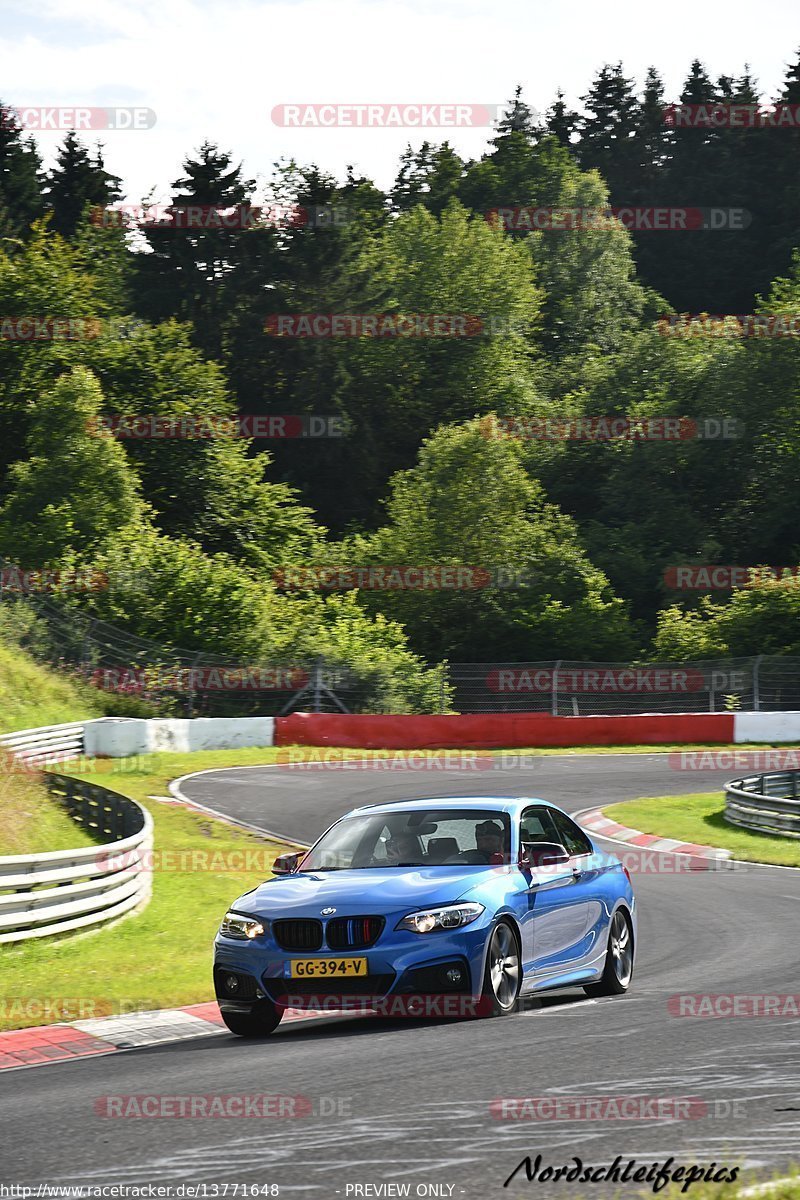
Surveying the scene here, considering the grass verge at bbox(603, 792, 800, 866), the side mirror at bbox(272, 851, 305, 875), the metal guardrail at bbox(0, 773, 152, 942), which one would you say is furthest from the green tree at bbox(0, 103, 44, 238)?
the side mirror at bbox(272, 851, 305, 875)

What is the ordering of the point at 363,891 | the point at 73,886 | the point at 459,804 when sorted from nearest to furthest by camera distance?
the point at 363,891 → the point at 459,804 → the point at 73,886

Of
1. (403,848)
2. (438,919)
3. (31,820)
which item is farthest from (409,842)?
(31,820)

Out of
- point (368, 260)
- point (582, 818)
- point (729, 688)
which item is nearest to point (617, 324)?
point (368, 260)

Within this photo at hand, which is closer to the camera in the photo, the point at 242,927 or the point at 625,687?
the point at 242,927

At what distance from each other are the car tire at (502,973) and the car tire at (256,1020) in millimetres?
1260

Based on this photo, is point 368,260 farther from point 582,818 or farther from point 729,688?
point 582,818

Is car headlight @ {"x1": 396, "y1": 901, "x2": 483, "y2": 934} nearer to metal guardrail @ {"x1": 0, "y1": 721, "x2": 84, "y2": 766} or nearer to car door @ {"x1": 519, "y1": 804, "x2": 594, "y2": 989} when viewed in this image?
car door @ {"x1": 519, "y1": 804, "x2": 594, "y2": 989}

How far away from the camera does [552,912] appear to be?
9.94 meters

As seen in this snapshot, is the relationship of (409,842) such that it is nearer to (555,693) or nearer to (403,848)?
(403,848)

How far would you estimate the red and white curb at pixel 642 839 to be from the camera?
22016 millimetres

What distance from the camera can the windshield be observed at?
987 cm

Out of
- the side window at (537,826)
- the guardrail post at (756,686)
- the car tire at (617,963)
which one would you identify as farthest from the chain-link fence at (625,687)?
the side window at (537,826)

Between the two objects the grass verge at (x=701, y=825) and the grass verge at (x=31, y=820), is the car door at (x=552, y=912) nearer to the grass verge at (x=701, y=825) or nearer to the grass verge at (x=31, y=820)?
the grass verge at (x=31, y=820)

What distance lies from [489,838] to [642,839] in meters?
13.4
